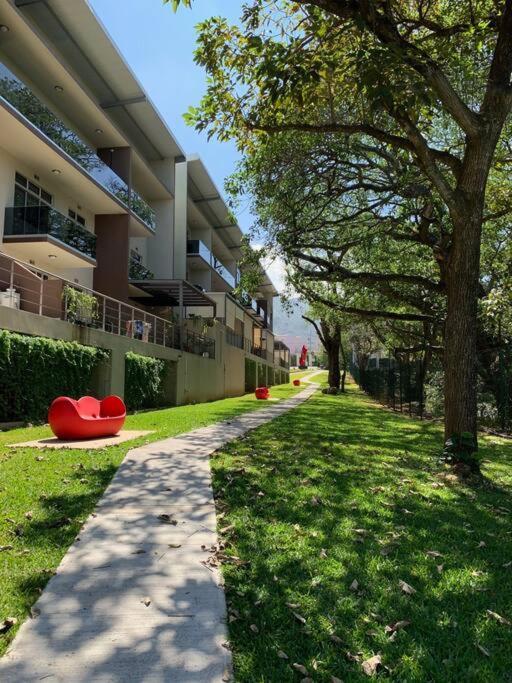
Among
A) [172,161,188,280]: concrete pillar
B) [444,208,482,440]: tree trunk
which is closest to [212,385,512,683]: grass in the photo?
[444,208,482,440]: tree trunk

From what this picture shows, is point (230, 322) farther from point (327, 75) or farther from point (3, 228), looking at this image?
point (327, 75)

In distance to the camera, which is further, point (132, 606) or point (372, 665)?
point (132, 606)

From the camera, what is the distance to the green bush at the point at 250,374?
129ft

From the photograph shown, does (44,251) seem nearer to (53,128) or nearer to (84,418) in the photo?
(53,128)

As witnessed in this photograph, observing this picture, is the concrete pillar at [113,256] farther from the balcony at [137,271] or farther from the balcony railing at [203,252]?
the balcony railing at [203,252]

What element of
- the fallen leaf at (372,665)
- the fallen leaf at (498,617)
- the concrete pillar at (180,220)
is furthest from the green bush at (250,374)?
the fallen leaf at (372,665)

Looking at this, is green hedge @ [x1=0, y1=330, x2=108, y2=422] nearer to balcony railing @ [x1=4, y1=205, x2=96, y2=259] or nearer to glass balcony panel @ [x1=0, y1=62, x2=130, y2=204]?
balcony railing @ [x1=4, y1=205, x2=96, y2=259]

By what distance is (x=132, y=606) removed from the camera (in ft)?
11.0

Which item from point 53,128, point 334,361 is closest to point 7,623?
point 53,128

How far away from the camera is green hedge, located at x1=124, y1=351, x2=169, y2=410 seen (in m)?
17.7

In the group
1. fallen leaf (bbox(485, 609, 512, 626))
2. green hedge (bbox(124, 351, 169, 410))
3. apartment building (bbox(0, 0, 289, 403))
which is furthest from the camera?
green hedge (bbox(124, 351, 169, 410))

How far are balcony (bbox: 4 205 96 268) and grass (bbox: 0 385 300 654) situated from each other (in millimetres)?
9456

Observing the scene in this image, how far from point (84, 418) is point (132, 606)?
22.4ft

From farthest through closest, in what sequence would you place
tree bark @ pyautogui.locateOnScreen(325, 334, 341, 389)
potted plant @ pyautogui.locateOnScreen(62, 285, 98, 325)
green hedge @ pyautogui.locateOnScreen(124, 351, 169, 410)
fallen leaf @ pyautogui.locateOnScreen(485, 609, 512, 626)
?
1. tree bark @ pyautogui.locateOnScreen(325, 334, 341, 389)
2. green hedge @ pyautogui.locateOnScreen(124, 351, 169, 410)
3. potted plant @ pyautogui.locateOnScreen(62, 285, 98, 325)
4. fallen leaf @ pyautogui.locateOnScreen(485, 609, 512, 626)
